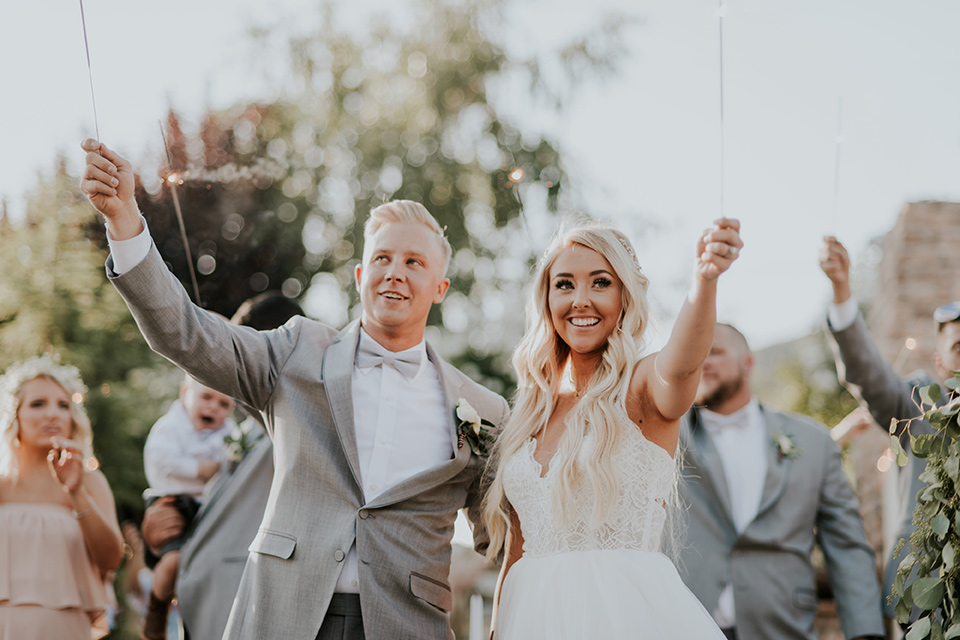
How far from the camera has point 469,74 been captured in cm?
1311

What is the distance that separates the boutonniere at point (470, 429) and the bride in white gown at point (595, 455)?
77 mm

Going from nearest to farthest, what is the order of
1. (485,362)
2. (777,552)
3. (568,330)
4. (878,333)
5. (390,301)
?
(568,330), (390,301), (777,552), (878,333), (485,362)

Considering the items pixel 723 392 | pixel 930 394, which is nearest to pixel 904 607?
pixel 930 394

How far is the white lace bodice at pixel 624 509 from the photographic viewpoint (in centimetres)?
295

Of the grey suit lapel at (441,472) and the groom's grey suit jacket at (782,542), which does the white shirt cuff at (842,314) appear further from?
the grey suit lapel at (441,472)

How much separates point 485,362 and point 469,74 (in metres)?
4.12

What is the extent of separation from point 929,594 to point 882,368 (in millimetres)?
2126

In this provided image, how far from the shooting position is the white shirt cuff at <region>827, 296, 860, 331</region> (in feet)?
14.6

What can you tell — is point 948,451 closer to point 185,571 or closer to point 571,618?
point 571,618

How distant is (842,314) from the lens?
448 centimetres

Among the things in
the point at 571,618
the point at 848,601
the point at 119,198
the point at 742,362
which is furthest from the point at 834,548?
the point at 119,198

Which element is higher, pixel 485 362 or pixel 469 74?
pixel 469 74

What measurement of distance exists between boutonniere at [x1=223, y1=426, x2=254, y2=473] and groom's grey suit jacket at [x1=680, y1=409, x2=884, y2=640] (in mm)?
2164

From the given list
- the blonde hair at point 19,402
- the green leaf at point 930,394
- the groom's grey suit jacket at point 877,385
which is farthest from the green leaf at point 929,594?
the blonde hair at point 19,402
